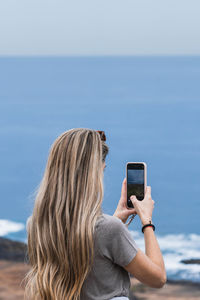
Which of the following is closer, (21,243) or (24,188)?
(21,243)

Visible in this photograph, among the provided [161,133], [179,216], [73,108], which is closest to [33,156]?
[73,108]

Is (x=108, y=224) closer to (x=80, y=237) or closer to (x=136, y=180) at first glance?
(x=80, y=237)

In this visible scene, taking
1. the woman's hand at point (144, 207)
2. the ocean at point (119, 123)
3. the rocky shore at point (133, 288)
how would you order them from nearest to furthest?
the woman's hand at point (144, 207) < the rocky shore at point (133, 288) < the ocean at point (119, 123)

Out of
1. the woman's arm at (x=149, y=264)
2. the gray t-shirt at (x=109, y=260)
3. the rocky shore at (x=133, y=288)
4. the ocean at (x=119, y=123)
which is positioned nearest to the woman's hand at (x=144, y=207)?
the woman's arm at (x=149, y=264)

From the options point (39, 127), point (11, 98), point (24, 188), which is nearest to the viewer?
point (24, 188)

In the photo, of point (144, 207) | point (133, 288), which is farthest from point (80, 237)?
point (133, 288)

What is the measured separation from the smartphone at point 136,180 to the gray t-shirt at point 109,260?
0.23m

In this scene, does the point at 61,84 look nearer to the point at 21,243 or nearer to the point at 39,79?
the point at 39,79

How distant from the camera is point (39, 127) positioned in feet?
22.6

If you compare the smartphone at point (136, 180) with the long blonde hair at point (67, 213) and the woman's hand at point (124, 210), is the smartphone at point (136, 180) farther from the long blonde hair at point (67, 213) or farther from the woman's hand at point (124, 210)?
the long blonde hair at point (67, 213)

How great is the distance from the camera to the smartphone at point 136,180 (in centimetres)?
120

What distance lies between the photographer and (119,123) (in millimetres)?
6762

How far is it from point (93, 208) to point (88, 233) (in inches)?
1.9

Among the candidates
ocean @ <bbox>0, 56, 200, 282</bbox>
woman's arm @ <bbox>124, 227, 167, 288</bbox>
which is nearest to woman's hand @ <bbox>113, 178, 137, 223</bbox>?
woman's arm @ <bbox>124, 227, 167, 288</bbox>
